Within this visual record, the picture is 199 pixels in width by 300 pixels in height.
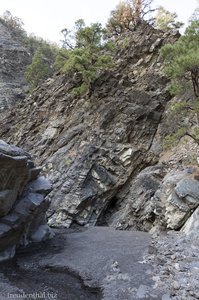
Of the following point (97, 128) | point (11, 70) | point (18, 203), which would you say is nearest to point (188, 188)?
point (18, 203)

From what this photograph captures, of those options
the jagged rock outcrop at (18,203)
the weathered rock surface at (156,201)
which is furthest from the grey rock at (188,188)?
the jagged rock outcrop at (18,203)

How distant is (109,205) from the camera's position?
21.0m

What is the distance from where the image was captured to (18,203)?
13.0 meters

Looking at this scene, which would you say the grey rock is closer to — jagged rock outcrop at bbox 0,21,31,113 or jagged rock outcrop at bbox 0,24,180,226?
jagged rock outcrop at bbox 0,24,180,226

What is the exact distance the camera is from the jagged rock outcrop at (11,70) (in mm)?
35812

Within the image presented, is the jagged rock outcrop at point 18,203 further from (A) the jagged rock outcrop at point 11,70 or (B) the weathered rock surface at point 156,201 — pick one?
(A) the jagged rock outcrop at point 11,70

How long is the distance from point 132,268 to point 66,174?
38.5 feet

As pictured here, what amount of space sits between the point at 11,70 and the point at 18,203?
1229 inches

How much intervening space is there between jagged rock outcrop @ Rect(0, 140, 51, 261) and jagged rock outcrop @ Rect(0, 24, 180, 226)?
4.74 metres

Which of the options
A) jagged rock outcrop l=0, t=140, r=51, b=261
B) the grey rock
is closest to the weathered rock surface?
the grey rock

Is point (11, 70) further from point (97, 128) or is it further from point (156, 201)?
point (156, 201)

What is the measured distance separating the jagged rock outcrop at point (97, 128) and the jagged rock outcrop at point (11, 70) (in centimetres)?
540

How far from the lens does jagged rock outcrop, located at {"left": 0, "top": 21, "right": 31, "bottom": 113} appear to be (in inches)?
1410

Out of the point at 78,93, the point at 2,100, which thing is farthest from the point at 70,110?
the point at 2,100
